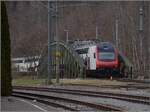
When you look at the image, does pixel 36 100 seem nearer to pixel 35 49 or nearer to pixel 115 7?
pixel 115 7

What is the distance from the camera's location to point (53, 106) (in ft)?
80.9

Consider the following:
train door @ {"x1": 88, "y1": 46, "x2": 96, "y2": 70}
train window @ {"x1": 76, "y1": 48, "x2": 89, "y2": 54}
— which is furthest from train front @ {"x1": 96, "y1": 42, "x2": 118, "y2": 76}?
train window @ {"x1": 76, "y1": 48, "x2": 89, "y2": 54}

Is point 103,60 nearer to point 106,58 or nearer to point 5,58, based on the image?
point 106,58

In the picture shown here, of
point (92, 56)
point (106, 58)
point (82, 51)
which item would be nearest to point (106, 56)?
point (106, 58)

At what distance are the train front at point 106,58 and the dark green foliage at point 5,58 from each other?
28252 mm

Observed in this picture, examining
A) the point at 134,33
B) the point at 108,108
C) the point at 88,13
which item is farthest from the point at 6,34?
the point at 88,13

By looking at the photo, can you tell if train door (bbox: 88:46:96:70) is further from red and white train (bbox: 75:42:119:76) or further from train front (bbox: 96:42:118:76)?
train front (bbox: 96:42:118:76)

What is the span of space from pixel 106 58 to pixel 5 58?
98.7ft

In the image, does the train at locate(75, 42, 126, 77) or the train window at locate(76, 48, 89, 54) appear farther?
the train window at locate(76, 48, 89, 54)

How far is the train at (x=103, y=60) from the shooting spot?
56.4m

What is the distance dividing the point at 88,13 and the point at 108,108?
92550 millimetres

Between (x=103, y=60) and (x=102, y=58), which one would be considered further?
(x=103, y=60)

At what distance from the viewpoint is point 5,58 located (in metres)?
27.8

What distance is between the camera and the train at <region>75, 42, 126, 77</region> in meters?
56.4
